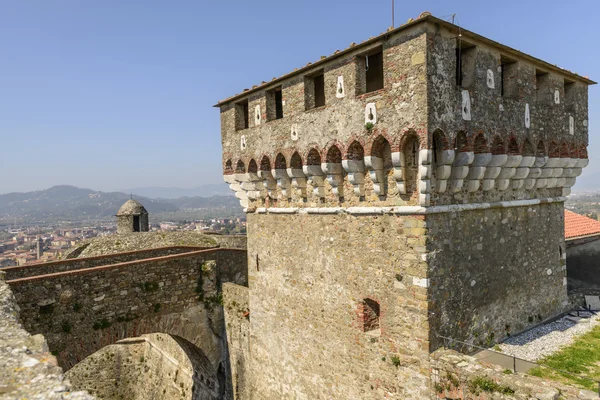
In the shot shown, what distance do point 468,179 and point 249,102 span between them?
20.7 ft

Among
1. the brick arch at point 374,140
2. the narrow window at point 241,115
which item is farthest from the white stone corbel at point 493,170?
the narrow window at point 241,115

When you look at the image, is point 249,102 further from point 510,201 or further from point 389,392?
point 389,392

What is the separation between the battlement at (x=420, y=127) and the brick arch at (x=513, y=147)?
29 mm

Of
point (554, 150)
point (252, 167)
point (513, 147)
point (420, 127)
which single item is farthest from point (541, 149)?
point (252, 167)

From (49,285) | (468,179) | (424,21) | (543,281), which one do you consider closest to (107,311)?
(49,285)

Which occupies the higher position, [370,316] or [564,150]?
[564,150]

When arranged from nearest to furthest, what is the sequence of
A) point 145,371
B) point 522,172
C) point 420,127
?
point 420,127
point 522,172
point 145,371

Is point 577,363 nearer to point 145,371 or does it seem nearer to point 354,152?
point 354,152

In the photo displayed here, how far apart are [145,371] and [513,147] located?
16.2 meters

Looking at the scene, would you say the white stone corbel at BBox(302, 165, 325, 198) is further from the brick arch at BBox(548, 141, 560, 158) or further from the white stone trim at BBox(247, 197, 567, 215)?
the brick arch at BBox(548, 141, 560, 158)

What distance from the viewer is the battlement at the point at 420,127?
24.8 ft

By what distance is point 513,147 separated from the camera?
354 inches

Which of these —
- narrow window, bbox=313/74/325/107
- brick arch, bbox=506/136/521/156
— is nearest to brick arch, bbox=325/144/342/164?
narrow window, bbox=313/74/325/107

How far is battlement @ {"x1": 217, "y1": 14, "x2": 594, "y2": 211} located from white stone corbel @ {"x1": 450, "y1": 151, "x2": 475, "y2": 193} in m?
0.02
